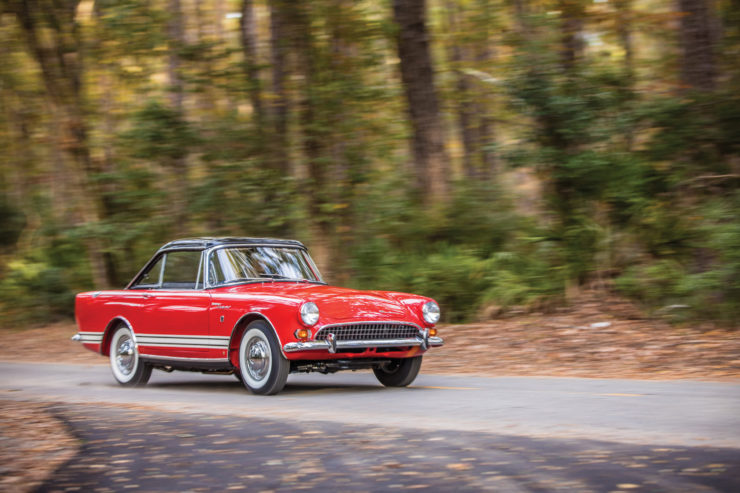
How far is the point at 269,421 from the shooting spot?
25.6 ft

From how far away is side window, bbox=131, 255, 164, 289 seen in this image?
38.7 ft

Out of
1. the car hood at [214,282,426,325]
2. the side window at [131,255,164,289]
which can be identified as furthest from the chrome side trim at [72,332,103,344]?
the car hood at [214,282,426,325]

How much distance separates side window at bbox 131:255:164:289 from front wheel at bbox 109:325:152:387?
0.59 metres

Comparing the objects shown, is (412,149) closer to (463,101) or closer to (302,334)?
(463,101)

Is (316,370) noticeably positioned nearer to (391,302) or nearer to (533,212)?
(391,302)

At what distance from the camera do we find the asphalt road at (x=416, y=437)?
17.5ft

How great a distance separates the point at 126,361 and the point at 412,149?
9385 millimetres

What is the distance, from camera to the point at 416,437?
6762 millimetres

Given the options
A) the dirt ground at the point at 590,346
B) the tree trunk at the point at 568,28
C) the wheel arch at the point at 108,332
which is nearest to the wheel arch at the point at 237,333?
the wheel arch at the point at 108,332

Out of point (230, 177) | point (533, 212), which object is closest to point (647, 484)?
point (533, 212)

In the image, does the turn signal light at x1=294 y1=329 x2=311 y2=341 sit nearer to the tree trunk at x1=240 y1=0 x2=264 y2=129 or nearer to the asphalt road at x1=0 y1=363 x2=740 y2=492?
the asphalt road at x1=0 y1=363 x2=740 y2=492

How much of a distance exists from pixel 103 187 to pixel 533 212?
978 cm

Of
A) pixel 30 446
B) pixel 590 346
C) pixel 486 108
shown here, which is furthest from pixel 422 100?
pixel 30 446

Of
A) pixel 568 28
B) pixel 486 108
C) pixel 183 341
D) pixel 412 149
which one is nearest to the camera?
pixel 183 341
